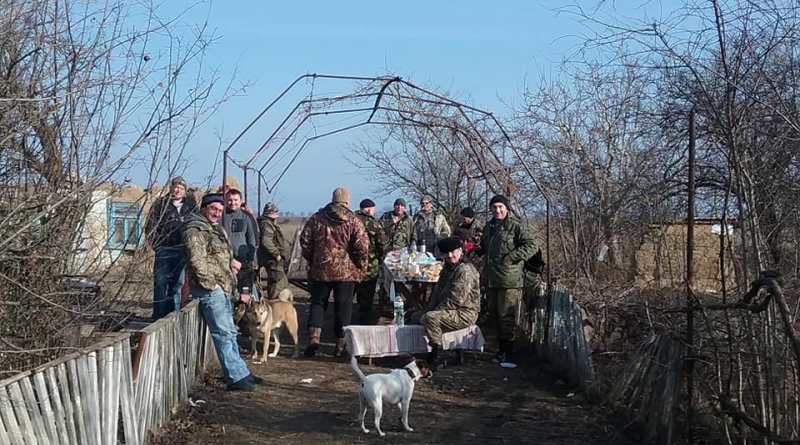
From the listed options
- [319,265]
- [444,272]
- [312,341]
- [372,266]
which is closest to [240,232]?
[319,265]

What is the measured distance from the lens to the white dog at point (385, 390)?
718 centimetres

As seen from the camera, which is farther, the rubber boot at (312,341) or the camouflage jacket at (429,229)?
the camouflage jacket at (429,229)

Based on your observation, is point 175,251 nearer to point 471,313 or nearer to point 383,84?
point 471,313

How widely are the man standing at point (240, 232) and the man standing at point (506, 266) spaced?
2.71 meters

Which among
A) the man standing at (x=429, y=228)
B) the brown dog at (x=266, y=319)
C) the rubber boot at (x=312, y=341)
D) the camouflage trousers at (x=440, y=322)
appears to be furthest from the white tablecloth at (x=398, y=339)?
the man standing at (x=429, y=228)

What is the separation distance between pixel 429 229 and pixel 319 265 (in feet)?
13.4

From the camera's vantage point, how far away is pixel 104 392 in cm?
559

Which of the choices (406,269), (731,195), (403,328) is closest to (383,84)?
(406,269)

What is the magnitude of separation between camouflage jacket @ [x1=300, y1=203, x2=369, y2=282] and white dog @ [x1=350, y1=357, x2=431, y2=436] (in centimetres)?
303

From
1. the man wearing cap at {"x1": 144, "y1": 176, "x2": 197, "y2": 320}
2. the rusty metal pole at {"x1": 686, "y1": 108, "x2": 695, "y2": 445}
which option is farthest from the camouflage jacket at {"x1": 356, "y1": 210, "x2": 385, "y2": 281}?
the rusty metal pole at {"x1": 686, "y1": 108, "x2": 695, "y2": 445}

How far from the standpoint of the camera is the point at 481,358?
10.6 meters

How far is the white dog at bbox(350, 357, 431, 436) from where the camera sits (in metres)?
7.18

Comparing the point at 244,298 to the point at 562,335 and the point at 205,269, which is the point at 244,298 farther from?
the point at 562,335

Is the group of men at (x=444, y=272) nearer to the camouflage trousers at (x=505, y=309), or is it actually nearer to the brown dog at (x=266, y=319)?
the camouflage trousers at (x=505, y=309)
